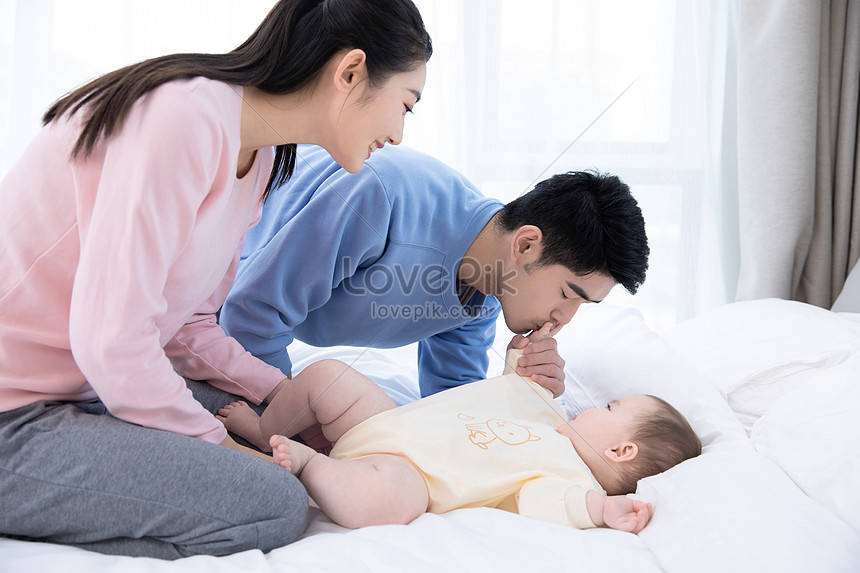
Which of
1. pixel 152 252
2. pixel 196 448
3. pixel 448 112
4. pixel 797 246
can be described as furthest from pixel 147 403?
pixel 797 246

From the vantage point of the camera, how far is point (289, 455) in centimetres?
99

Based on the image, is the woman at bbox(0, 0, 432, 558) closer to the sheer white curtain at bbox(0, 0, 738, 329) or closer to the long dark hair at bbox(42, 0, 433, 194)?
the long dark hair at bbox(42, 0, 433, 194)

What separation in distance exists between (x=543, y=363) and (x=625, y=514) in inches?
18.3

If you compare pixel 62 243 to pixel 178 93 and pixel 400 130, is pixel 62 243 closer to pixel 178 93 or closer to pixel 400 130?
pixel 178 93

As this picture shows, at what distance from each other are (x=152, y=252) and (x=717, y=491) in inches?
33.3

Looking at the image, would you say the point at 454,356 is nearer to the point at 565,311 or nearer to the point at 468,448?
the point at 565,311

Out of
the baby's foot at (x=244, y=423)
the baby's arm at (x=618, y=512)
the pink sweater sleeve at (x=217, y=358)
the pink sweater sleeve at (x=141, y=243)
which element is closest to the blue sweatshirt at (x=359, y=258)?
the pink sweater sleeve at (x=217, y=358)

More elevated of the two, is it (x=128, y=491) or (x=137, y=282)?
(x=137, y=282)

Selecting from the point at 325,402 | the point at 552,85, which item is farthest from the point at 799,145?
the point at 325,402

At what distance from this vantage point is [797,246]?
232 centimetres

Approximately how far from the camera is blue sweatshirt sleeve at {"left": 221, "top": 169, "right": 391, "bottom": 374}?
1.37 meters

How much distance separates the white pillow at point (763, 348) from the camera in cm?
136

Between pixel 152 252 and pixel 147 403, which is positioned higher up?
pixel 152 252

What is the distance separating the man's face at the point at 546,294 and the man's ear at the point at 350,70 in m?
0.57
